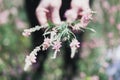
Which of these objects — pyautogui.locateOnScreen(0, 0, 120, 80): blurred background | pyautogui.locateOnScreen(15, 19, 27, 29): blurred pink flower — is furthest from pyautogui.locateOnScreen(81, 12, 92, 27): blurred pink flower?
pyautogui.locateOnScreen(15, 19, 27, 29): blurred pink flower

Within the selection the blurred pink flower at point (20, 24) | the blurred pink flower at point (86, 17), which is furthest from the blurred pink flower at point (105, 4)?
the blurred pink flower at point (86, 17)

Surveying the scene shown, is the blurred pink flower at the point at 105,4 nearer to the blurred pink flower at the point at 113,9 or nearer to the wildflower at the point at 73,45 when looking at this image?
the blurred pink flower at the point at 113,9

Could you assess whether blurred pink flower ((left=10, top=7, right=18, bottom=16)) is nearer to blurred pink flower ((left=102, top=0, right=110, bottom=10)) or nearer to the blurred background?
the blurred background

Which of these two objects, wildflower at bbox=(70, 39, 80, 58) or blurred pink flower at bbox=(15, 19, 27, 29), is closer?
wildflower at bbox=(70, 39, 80, 58)

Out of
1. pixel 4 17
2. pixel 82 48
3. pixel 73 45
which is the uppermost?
pixel 4 17

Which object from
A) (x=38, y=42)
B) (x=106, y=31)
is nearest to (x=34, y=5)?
(x=38, y=42)

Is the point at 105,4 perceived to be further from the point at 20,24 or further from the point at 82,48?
the point at 20,24

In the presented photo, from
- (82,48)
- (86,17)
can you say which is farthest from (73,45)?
(82,48)

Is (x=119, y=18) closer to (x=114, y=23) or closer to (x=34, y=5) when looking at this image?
(x=114, y=23)
